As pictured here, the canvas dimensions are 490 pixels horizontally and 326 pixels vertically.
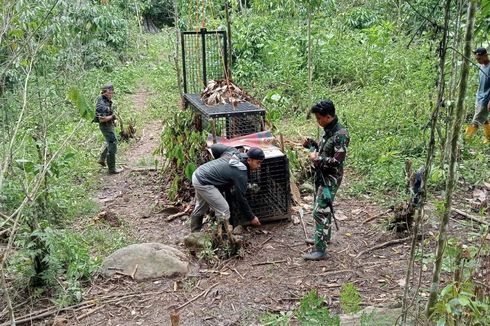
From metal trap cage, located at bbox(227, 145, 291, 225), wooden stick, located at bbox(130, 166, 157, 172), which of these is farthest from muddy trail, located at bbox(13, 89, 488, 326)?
wooden stick, located at bbox(130, 166, 157, 172)

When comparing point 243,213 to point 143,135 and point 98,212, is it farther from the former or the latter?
point 143,135

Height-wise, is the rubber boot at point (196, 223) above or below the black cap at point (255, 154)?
below

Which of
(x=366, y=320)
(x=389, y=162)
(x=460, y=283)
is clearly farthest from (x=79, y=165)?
(x=460, y=283)

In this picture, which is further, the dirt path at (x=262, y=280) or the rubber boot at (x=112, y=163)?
the rubber boot at (x=112, y=163)

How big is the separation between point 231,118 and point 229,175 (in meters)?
1.37

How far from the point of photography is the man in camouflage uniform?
16.1 ft

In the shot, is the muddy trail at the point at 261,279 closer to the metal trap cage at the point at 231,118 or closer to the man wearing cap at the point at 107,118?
the metal trap cage at the point at 231,118

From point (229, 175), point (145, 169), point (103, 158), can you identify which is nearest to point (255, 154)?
point (229, 175)

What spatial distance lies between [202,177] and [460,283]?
318 cm

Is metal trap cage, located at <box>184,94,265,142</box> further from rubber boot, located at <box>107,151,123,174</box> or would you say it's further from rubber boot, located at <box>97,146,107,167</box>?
rubber boot, located at <box>97,146,107,167</box>

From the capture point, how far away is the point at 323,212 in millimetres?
5148

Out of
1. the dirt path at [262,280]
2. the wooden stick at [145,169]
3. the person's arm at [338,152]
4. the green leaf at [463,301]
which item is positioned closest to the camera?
the green leaf at [463,301]

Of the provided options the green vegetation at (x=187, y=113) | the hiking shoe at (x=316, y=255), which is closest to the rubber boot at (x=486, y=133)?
the green vegetation at (x=187, y=113)

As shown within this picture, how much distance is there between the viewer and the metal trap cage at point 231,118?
248 inches
